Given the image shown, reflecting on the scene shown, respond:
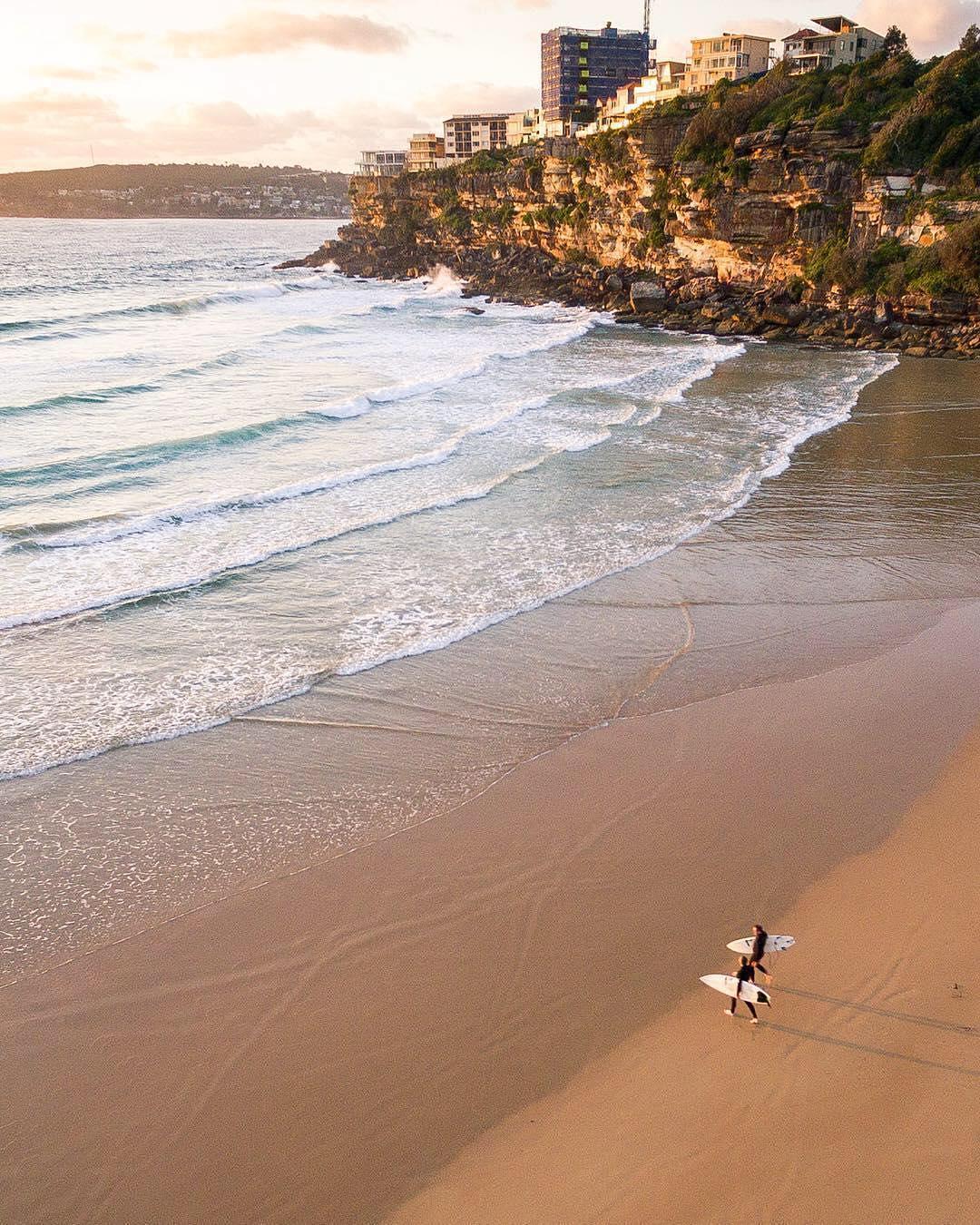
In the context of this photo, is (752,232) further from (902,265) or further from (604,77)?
(604,77)

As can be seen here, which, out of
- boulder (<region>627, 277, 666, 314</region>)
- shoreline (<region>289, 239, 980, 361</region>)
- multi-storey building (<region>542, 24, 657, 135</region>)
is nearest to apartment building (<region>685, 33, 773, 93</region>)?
shoreline (<region>289, 239, 980, 361</region>)

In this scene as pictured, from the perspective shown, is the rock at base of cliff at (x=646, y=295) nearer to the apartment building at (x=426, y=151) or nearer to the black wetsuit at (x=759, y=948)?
the black wetsuit at (x=759, y=948)

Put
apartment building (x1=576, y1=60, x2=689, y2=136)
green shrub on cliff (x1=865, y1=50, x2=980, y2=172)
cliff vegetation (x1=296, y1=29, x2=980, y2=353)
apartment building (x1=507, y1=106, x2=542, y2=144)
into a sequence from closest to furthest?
cliff vegetation (x1=296, y1=29, x2=980, y2=353) → green shrub on cliff (x1=865, y1=50, x2=980, y2=172) → apartment building (x1=576, y1=60, x2=689, y2=136) → apartment building (x1=507, y1=106, x2=542, y2=144)

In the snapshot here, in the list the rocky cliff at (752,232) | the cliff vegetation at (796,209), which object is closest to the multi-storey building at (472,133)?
the rocky cliff at (752,232)

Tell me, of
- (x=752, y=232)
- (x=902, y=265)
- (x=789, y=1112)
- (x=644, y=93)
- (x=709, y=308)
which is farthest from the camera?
(x=644, y=93)

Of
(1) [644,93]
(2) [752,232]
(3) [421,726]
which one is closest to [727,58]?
(1) [644,93]

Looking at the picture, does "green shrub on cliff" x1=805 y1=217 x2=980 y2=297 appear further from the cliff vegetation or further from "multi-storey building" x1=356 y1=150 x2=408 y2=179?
"multi-storey building" x1=356 y1=150 x2=408 y2=179

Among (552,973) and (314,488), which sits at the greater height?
(314,488)
